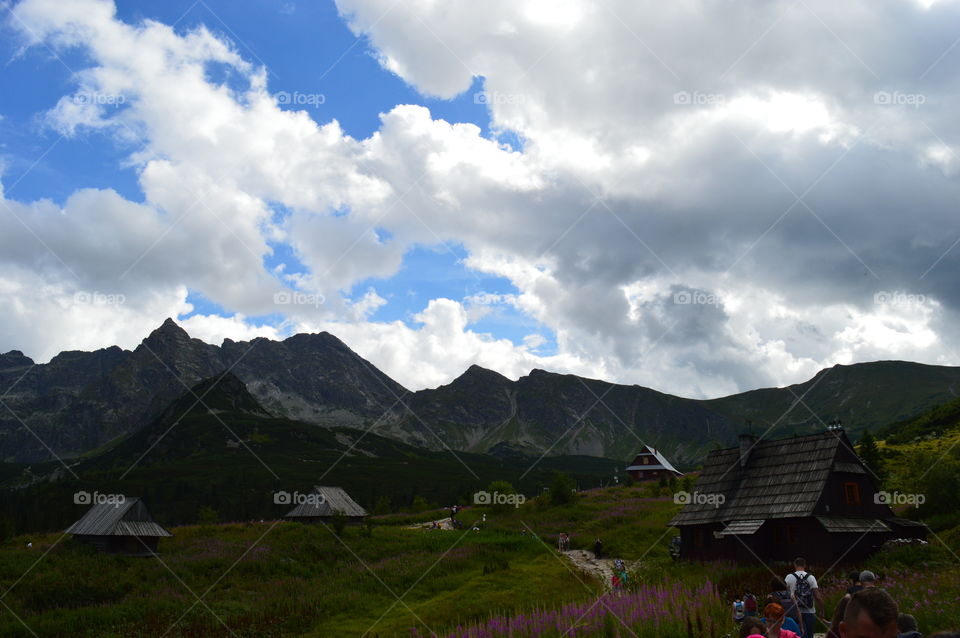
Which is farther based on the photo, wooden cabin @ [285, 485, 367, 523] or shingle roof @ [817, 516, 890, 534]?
wooden cabin @ [285, 485, 367, 523]

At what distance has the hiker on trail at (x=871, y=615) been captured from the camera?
16.6 ft

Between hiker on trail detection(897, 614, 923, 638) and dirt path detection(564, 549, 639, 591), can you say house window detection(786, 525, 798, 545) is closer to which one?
dirt path detection(564, 549, 639, 591)

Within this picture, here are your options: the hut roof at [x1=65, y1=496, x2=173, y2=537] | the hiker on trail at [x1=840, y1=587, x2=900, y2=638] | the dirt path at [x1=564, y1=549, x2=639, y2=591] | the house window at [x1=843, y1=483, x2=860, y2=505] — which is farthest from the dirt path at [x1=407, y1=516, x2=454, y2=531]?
the hiker on trail at [x1=840, y1=587, x2=900, y2=638]

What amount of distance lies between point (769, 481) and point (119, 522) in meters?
34.6

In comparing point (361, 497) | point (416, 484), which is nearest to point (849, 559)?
point (361, 497)

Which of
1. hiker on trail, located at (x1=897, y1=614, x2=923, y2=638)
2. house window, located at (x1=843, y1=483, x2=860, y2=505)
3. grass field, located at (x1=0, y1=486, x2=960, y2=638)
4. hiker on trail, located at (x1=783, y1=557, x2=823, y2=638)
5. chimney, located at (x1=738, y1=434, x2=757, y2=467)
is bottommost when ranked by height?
grass field, located at (x1=0, y1=486, x2=960, y2=638)

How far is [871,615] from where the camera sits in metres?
5.14

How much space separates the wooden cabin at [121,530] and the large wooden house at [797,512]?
29.2 metres

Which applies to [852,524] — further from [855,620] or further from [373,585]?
[855,620]

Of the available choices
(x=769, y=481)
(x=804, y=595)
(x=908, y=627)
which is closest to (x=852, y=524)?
(x=769, y=481)

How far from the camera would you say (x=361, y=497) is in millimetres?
144125

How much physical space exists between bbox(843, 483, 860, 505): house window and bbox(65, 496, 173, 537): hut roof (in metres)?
36.3

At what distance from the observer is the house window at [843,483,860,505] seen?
1261 inches

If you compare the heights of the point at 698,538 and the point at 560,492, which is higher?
the point at 560,492
